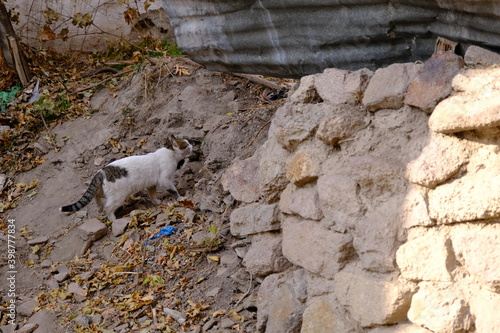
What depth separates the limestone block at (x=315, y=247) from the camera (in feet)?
11.8

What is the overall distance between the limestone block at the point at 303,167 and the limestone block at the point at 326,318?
0.69 m

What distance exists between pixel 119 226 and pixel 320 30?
3.36m

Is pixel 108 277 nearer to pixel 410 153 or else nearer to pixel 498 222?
pixel 410 153

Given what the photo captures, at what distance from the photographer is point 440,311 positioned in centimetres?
300

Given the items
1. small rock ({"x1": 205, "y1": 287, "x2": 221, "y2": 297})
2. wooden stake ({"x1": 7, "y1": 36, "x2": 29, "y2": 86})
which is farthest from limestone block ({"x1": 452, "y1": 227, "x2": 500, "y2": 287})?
wooden stake ({"x1": 7, "y1": 36, "x2": 29, "y2": 86})

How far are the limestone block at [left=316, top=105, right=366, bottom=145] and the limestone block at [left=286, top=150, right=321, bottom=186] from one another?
0.15 meters

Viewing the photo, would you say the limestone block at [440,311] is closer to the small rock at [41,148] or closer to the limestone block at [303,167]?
the limestone block at [303,167]

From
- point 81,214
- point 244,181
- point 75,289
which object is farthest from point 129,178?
point 244,181

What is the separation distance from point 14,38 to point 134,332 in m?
5.79

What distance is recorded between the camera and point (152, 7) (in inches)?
407

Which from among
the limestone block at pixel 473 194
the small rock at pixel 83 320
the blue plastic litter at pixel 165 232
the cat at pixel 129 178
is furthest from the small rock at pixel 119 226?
the limestone block at pixel 473 194

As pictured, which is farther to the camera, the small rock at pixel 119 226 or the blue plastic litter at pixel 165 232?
the small rock at pixel 119 226

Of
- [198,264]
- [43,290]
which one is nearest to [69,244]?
[43,290]

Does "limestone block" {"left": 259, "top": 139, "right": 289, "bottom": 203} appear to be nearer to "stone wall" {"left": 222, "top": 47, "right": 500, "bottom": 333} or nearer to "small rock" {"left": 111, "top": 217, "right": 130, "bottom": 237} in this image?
"stone wall" {"left": 222, "top": 47, "right": 500, "bottom": 333}
